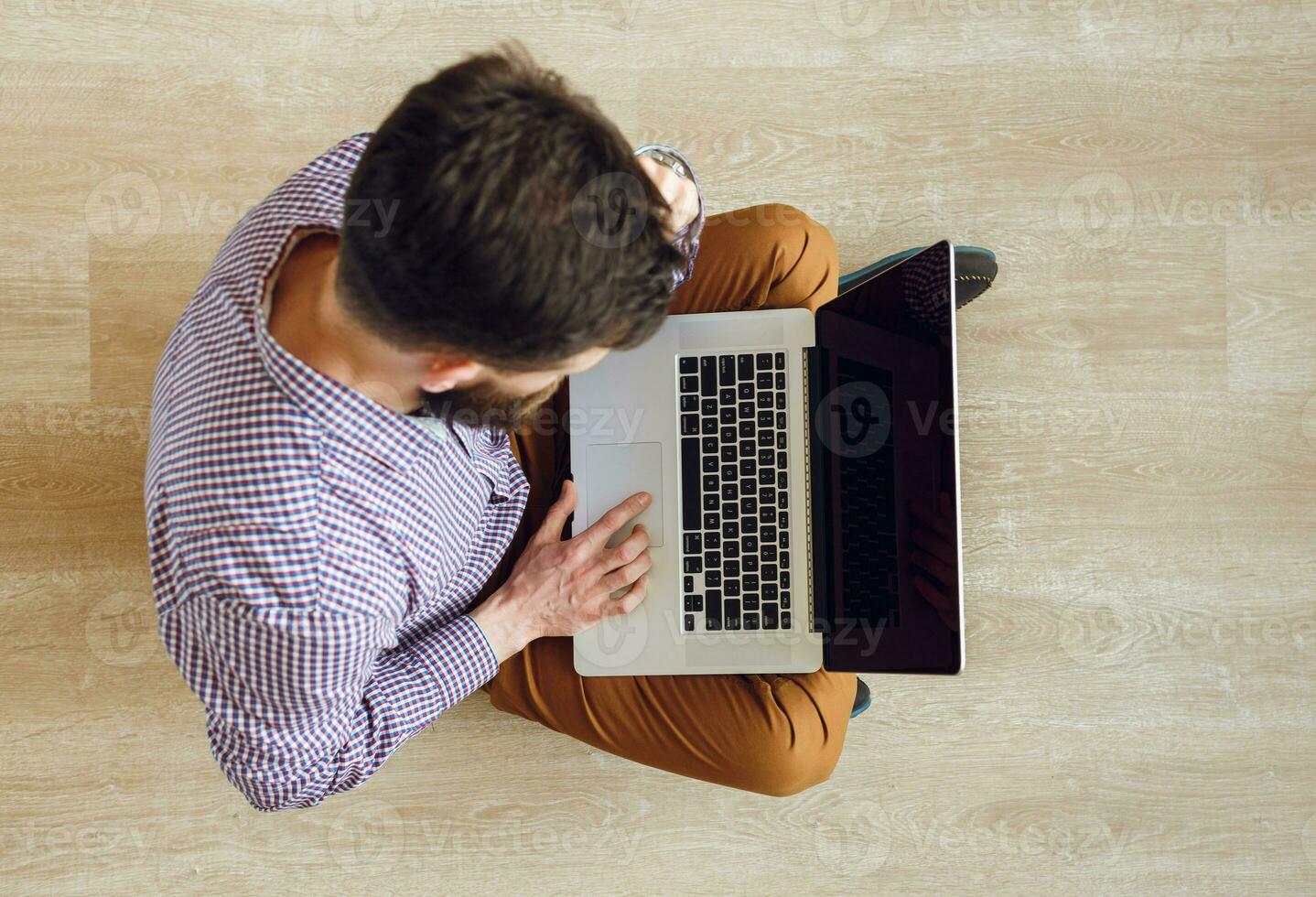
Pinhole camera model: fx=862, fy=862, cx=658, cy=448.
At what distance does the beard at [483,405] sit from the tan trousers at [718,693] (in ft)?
0.93

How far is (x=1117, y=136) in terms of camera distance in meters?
1.27

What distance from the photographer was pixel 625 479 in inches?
39.9

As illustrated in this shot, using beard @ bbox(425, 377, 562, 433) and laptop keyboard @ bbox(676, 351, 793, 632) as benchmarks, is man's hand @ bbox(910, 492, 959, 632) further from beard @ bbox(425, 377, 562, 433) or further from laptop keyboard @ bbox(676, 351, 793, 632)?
beard @ bbox(425, 377, 562, 433)

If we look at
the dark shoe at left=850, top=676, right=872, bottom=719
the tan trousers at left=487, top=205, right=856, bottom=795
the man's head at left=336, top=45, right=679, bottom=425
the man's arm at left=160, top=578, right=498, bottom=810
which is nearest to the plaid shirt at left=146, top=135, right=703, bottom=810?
the man's arm at left=160, top=578, right=498, bottom=810

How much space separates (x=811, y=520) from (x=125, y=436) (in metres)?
0.99

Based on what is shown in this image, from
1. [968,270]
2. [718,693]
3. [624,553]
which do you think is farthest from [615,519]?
[968,270]

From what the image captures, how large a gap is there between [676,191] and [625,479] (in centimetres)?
33

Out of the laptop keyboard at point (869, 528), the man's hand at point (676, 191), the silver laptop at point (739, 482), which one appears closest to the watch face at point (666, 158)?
the man's hand at point (676, 191)

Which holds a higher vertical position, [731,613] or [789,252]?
[789,252]

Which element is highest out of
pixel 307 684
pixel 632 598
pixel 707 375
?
pixel 707 375

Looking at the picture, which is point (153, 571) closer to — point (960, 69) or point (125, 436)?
point (125, 436)

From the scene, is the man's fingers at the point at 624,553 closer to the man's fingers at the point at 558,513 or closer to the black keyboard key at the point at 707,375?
the man's fingers at the point at 558,513

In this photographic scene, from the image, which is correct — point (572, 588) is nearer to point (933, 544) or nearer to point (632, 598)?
point (632, 598)

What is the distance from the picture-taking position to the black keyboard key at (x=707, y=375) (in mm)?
1004
